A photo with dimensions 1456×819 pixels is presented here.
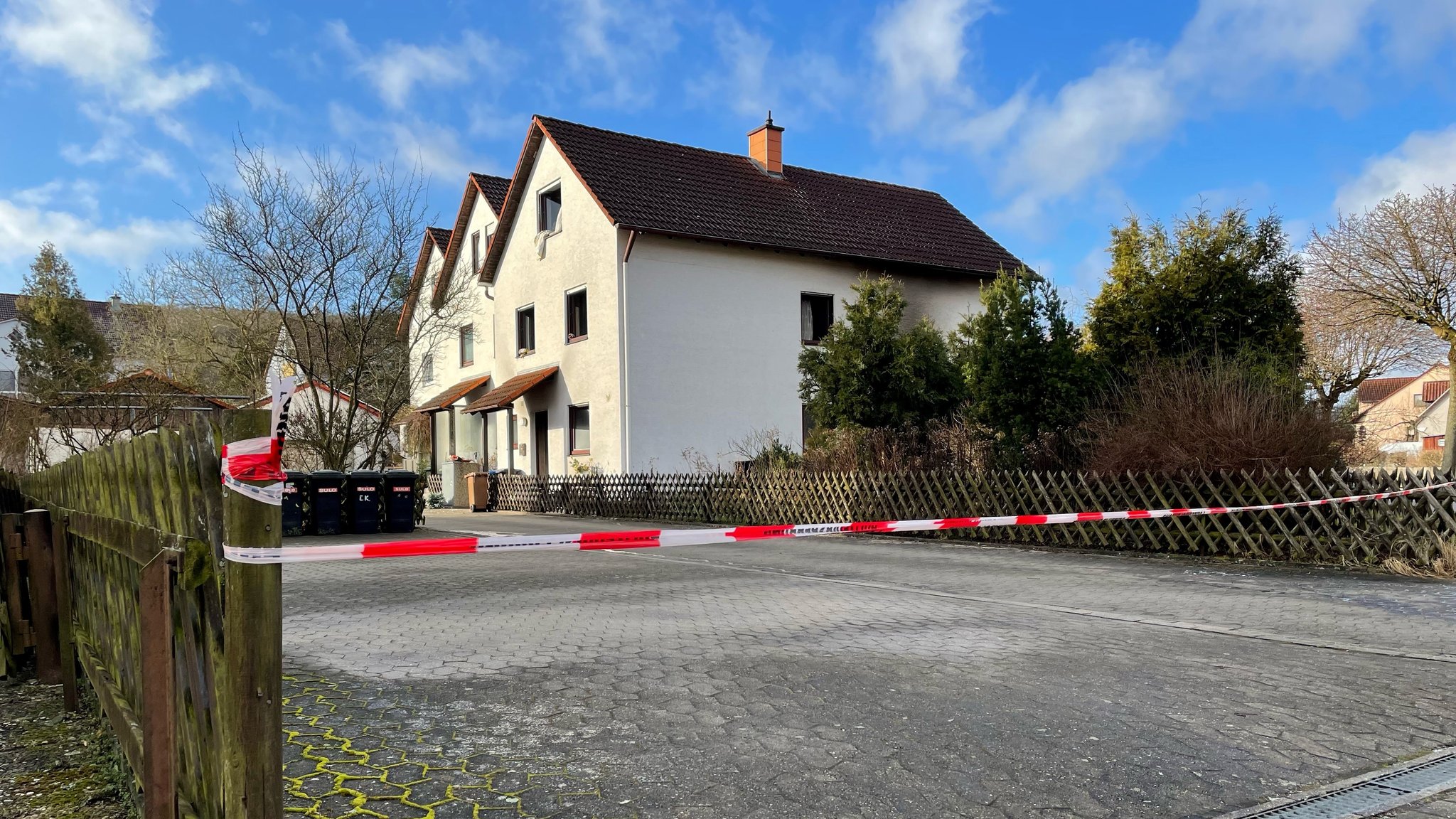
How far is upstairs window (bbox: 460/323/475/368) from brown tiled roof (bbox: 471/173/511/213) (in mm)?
3932

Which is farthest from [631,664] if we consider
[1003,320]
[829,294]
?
[829,294]

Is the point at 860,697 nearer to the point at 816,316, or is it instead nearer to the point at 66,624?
Answer: the point at 66,624

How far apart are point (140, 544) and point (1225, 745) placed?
4.49 m

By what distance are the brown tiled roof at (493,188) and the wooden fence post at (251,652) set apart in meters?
29.1

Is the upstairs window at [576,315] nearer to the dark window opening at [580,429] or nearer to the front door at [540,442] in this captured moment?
the dark window opening at [580,429]

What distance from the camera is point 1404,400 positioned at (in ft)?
278

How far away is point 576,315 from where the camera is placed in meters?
26.6

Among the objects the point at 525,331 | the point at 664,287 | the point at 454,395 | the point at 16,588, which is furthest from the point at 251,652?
the point at 454,395

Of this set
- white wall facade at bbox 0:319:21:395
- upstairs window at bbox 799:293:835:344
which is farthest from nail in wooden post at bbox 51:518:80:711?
white wall facade at bbox 0:319:21:395

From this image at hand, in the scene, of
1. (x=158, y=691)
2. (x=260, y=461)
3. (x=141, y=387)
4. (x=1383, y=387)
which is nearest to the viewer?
(x=260, y=461)

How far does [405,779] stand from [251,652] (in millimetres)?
1822

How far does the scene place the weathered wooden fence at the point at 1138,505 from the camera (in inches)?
429

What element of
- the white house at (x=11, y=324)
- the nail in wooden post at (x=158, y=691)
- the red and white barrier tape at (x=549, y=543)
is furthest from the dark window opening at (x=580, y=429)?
the white house at (x=11, y=324)

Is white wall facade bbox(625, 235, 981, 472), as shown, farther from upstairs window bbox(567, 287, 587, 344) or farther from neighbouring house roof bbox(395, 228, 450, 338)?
neighbouring house roof bbox(395, 228, 450, 338)
